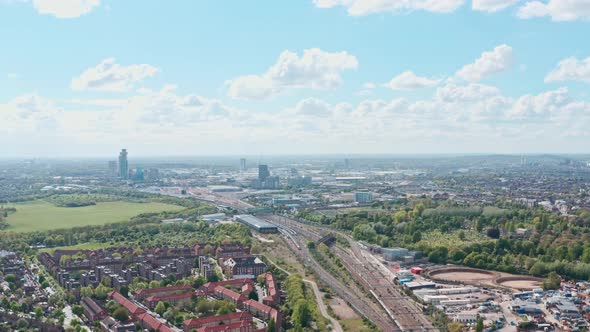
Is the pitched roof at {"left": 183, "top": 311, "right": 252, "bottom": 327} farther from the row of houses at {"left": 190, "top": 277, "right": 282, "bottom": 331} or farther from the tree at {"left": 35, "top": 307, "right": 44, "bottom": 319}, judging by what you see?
the tree at {"left": 35, "top": 307, "right": 44, "bottom": 319}

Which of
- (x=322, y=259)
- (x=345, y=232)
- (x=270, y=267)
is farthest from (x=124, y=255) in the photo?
(x=345, y=232)

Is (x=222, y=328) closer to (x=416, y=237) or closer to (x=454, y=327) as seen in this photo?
(x=454, y=327)

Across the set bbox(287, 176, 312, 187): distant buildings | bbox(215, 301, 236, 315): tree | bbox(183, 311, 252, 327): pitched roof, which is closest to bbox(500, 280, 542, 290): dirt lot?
bbox(183, 311, 252, 327): pitched roof

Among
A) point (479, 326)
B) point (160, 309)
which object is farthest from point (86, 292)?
point (479, 326)

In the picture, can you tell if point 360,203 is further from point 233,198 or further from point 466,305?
point 466,305

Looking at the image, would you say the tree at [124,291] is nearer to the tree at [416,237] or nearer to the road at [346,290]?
the road at [346,290]

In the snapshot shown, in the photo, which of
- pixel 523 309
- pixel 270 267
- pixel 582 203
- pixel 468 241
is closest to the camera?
pixel 523 309

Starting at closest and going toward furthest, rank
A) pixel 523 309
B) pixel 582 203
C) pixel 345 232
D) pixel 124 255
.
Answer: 1. pixel 523 309
2. pixel 124 255
3. pixel 345 232
4. pixel 582 203
